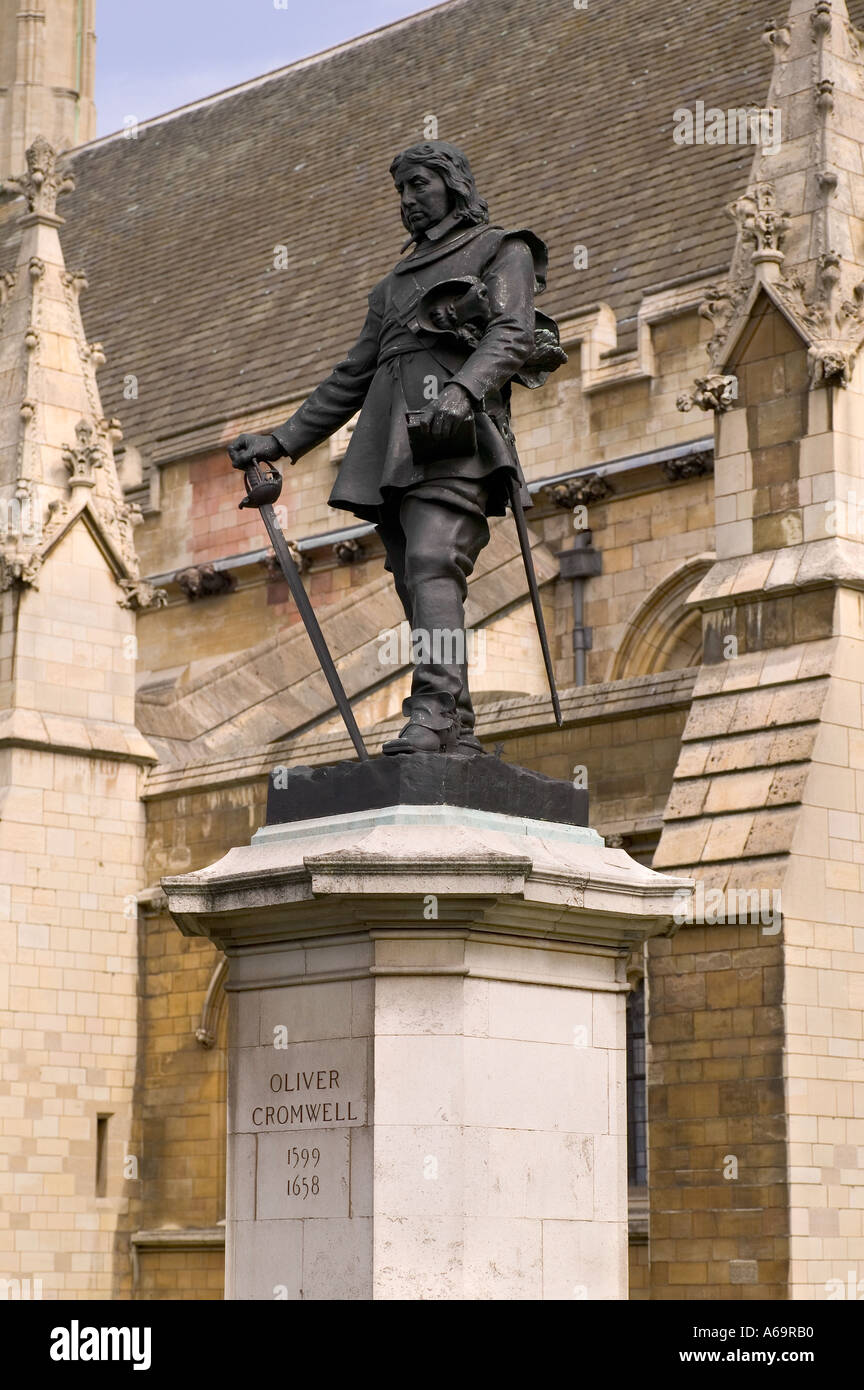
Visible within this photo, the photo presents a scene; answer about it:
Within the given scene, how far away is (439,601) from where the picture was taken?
762 cm

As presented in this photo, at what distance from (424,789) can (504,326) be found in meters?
1.58

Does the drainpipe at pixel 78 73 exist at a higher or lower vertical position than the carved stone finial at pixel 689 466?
higher

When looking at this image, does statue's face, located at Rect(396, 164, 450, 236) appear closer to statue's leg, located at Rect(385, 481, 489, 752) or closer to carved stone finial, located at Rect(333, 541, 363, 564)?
statue's leg, located at Rect(385, 481, 489, 752)

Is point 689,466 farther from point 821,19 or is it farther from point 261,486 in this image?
point 261,486

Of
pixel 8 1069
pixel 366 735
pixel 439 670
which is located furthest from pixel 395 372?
pixel 8 1069

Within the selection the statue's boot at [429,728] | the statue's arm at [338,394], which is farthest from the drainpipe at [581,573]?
the statue's boot at [429,728]

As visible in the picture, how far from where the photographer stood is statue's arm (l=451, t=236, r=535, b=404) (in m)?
7.53


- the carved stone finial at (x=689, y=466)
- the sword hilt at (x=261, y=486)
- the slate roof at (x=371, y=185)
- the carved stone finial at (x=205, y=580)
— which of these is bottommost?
the sword hilt at (x=261, y=486)

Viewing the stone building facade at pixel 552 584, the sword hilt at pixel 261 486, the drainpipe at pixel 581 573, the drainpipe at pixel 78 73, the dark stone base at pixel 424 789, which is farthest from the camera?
the drainpipe at pixel 78 73

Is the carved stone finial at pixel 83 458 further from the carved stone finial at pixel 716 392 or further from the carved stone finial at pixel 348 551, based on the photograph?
the carved stone finial at pixel 716 392

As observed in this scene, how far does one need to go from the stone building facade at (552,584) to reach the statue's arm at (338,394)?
588cm

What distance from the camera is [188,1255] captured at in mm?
19328

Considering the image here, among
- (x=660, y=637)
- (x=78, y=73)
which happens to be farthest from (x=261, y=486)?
(x=78, y=73)

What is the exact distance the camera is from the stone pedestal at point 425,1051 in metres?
7.00
